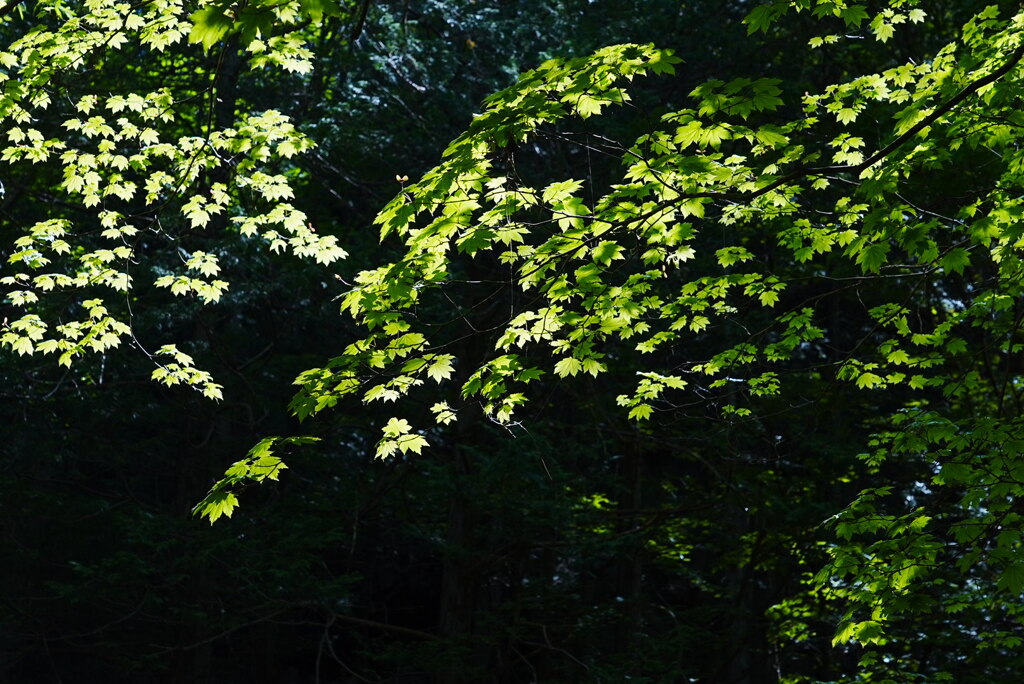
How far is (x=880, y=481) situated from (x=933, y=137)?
8982 mm

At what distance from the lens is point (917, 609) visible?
5680 mm

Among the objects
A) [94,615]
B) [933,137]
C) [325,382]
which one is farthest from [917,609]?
[94,615]

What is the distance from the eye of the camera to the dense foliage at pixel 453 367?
7445 millimetres

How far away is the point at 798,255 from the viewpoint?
652cm

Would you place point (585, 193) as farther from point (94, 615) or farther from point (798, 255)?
point (94, 615)

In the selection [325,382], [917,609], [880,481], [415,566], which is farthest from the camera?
[415,566]

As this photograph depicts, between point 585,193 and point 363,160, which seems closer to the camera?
point 585,193

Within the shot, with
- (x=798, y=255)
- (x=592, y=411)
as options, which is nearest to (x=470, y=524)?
(x=592, y=411)

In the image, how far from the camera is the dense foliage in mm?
7445

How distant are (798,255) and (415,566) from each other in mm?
10852

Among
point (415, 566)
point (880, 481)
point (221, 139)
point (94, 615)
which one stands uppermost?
point (880, 481)

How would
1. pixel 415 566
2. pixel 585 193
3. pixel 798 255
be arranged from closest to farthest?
pixel 798 255, pixel 585 193, pixel 415 566

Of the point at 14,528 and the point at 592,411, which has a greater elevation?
the point at 592,411

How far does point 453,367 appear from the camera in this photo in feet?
25.9
